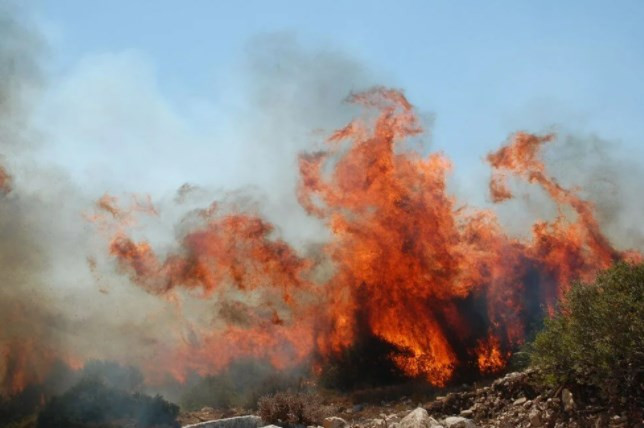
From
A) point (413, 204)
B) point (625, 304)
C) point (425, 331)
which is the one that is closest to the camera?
point (625, 304)

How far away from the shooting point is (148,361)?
37.2m

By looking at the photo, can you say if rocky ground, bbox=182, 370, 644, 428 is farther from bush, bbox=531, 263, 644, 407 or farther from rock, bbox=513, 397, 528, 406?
bush, bbox=531, 263, 644, 407

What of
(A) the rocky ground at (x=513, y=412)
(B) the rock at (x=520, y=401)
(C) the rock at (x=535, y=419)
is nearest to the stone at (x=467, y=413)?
(A) the rocky ground at (x=513, y=412)

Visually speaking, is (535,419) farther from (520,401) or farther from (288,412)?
(288,412)

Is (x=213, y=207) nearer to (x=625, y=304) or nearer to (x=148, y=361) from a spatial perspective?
(x=148, y=361)

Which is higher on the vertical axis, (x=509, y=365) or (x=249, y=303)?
(x=249, y=303)

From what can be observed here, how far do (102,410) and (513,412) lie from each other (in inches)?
708

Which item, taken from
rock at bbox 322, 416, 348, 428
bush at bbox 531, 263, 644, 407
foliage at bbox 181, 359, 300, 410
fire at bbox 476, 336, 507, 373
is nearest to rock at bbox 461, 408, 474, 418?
bush at bbox 531, 263, 644, 407

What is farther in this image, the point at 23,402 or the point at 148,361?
the point at 148,361

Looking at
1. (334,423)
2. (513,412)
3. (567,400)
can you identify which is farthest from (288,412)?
(567,400)

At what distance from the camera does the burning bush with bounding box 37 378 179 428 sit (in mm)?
24375

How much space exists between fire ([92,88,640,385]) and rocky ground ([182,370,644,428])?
11.2 meters

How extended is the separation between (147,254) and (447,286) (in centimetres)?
2096

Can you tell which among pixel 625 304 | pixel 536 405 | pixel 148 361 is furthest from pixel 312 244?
pixel 625 304
